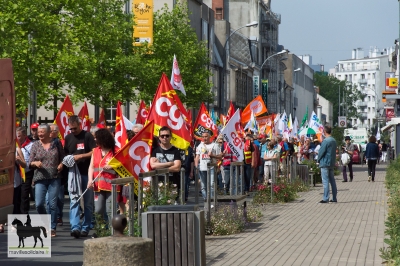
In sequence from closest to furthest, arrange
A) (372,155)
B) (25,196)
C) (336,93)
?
(25,196), (372,155), (336,93)

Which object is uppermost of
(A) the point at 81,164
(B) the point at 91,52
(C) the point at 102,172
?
(B) the point at 91,52

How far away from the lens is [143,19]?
45.8 metres

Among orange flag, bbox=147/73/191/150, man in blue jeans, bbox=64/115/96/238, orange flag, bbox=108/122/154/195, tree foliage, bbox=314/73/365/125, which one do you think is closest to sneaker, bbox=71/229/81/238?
man in blue jeans, bbox=64/115/96/238

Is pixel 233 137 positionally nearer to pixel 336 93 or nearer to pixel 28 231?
pixel 28 231

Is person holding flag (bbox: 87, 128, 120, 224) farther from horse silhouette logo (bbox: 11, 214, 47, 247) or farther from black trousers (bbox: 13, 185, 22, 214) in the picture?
black trousers (bbox: 13, 185, 22, 214)

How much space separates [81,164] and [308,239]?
3.45 m

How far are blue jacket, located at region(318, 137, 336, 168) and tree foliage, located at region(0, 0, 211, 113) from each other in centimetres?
729

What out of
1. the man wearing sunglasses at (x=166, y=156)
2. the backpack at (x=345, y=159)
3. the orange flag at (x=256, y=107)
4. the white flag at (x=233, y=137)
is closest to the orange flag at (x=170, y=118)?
the man wearing sunglasses at (x=166, y=156)

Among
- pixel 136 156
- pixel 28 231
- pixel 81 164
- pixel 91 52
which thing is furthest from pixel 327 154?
pixel 91 52

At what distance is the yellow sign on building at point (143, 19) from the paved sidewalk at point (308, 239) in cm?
2469

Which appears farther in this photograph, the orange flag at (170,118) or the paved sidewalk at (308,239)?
the orange flag at (170,118)

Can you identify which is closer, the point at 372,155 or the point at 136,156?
the point at 136,156

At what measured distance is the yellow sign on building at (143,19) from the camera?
148 ft
